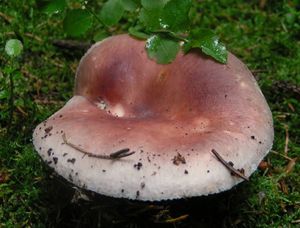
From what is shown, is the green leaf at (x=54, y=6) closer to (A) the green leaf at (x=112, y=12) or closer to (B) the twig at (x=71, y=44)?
(A) the green leaf at (x=112, y=12)


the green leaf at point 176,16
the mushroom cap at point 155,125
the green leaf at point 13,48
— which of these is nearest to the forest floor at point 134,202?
the green leaf at point 13,48

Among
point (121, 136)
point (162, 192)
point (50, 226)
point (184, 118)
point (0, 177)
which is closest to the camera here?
point (162, 192)

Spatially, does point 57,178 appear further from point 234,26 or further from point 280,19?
point 280,19

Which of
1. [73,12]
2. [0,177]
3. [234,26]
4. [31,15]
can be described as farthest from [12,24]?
[234,26]

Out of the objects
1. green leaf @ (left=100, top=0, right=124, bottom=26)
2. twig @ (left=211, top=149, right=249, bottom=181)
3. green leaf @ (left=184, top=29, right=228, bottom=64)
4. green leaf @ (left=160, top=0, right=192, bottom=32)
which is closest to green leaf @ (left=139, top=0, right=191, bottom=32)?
green leaf @ (left=160, top=0, right=192, bottom=32)

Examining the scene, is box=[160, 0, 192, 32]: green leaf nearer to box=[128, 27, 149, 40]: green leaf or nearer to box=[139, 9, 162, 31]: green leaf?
box=[139, 9, 162, 31]: green leaf

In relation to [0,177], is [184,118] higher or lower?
higher

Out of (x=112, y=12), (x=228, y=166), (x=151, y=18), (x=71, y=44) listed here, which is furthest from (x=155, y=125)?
(x=71, y=44)
